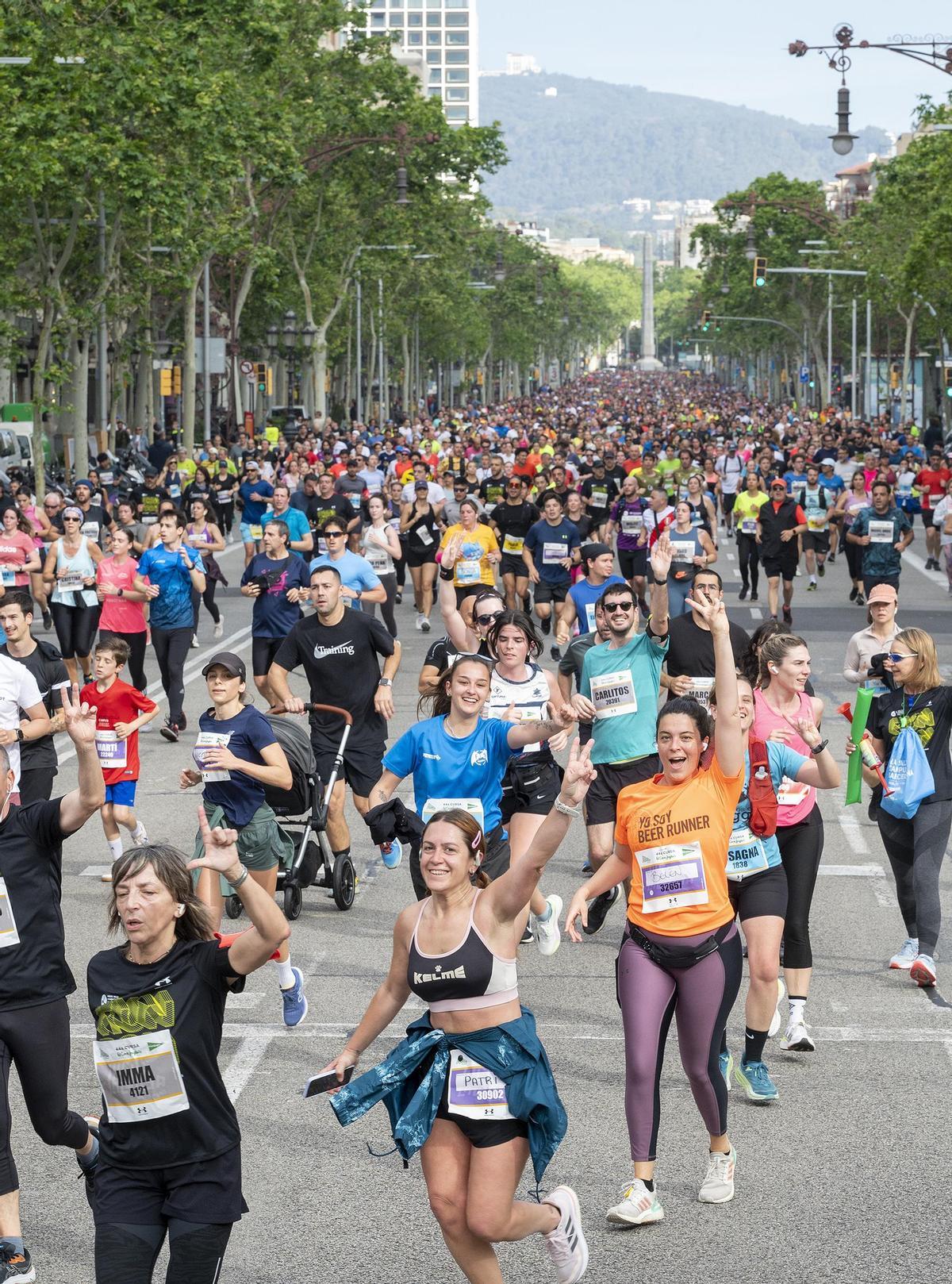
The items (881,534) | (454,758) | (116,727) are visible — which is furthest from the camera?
(881,534)

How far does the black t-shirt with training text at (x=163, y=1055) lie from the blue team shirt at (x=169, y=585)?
1119 centimetres

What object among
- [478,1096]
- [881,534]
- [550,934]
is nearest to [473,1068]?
[478,1096]

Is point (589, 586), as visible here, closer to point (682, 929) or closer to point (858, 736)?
point (858, 736)

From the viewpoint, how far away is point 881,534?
21.6 meters

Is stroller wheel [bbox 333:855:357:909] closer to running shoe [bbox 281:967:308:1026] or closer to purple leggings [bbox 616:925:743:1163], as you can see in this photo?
running shoe [bbox 281:967:308:1026]

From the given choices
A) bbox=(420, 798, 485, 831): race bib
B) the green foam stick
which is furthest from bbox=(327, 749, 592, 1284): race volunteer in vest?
the green foam stick

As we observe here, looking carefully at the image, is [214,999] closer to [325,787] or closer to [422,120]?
[325,787]

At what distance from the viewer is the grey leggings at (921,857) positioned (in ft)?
31.0

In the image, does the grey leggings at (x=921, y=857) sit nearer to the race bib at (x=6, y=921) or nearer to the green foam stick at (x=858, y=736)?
the green foam stick at (x=858, y=736)

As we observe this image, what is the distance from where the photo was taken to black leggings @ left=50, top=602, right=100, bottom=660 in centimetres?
1770

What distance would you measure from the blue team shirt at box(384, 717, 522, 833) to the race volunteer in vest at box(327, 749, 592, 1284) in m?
2.43

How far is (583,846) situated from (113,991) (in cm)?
823

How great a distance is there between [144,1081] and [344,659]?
6.20 m

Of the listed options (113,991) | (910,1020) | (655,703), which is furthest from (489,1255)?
(655,703)
